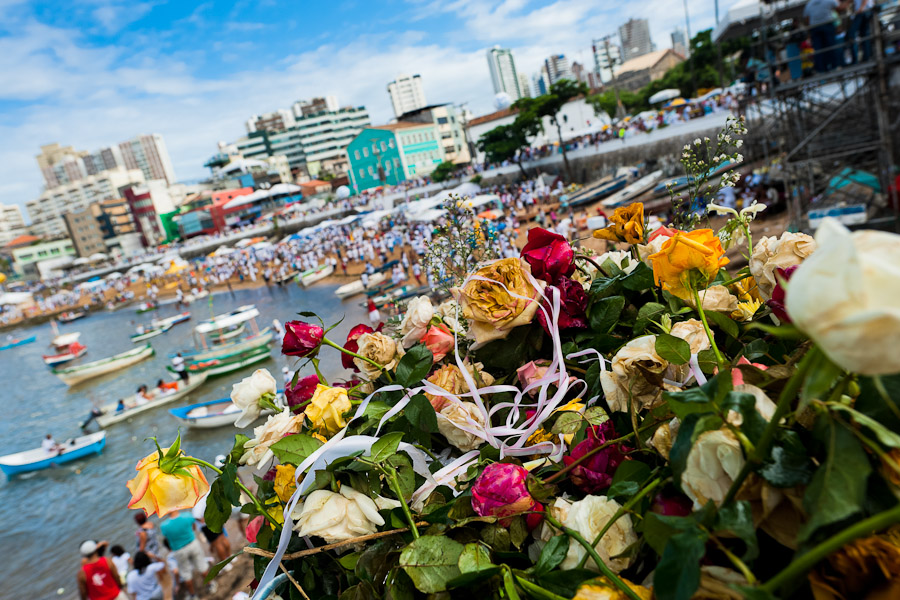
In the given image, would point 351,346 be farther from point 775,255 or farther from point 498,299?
point 775,255

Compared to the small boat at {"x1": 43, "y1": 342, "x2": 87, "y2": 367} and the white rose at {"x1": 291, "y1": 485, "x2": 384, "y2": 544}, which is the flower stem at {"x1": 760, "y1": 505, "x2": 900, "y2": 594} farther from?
the small boat at {"x1": 43, "y1": 342, "x2": 87, "y2": 367}

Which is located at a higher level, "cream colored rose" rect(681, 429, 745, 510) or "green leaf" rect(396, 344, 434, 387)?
"green leaf" rect(396, 344, 434, 387)

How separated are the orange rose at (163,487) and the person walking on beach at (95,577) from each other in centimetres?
721

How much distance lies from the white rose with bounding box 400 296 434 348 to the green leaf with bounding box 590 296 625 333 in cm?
36

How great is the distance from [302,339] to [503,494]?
0.53m

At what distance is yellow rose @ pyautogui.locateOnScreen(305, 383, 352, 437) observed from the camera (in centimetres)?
97

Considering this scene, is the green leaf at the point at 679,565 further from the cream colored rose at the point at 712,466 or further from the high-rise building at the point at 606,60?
the high-rise building at the point at 606,60

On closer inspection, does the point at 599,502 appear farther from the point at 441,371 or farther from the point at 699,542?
the point at 441,371

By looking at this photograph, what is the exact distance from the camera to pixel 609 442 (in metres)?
0.74

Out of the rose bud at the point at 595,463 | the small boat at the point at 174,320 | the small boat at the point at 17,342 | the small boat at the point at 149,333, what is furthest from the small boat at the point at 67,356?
the rose bud at the point at 595,463

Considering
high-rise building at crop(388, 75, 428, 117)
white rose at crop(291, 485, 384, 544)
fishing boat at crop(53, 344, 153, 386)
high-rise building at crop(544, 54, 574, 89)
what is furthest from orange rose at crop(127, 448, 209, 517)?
high-rise building at crop(544, 54, 574, 89)

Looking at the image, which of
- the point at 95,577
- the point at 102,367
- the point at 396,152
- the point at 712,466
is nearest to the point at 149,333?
the point at 102,367

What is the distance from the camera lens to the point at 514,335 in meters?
1.05

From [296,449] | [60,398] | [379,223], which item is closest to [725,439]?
[296,449]
